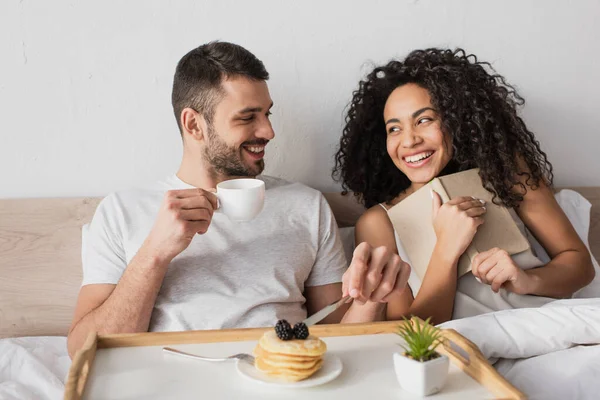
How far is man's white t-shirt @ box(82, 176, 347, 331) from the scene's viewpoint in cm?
159

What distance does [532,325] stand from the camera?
1.37m

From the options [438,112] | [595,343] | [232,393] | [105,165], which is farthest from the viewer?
[105,165]

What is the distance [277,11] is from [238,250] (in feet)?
2.42

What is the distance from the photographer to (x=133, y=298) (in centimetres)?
149

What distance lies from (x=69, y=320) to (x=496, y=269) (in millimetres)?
1163

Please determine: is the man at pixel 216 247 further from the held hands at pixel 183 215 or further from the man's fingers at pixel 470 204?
the man's fingers at pixel 470 204

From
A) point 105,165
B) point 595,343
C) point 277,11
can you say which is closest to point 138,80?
point 105,165

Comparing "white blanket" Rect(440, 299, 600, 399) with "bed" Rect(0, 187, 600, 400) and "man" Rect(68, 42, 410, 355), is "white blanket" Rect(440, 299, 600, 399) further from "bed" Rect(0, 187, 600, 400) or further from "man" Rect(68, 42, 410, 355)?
"man" Rect(68, 42, 410, 355)

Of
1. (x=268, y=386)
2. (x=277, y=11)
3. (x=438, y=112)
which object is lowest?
(x=268, y=386)

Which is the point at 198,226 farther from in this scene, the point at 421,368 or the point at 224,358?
the point at 421,368

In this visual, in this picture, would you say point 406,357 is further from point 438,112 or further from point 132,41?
point 132,41

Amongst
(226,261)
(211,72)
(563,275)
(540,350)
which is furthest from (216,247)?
(563,275)

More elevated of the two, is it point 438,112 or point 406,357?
point 438,112

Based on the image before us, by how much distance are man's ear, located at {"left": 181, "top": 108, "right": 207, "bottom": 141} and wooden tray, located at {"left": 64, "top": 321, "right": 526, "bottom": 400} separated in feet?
2.26
